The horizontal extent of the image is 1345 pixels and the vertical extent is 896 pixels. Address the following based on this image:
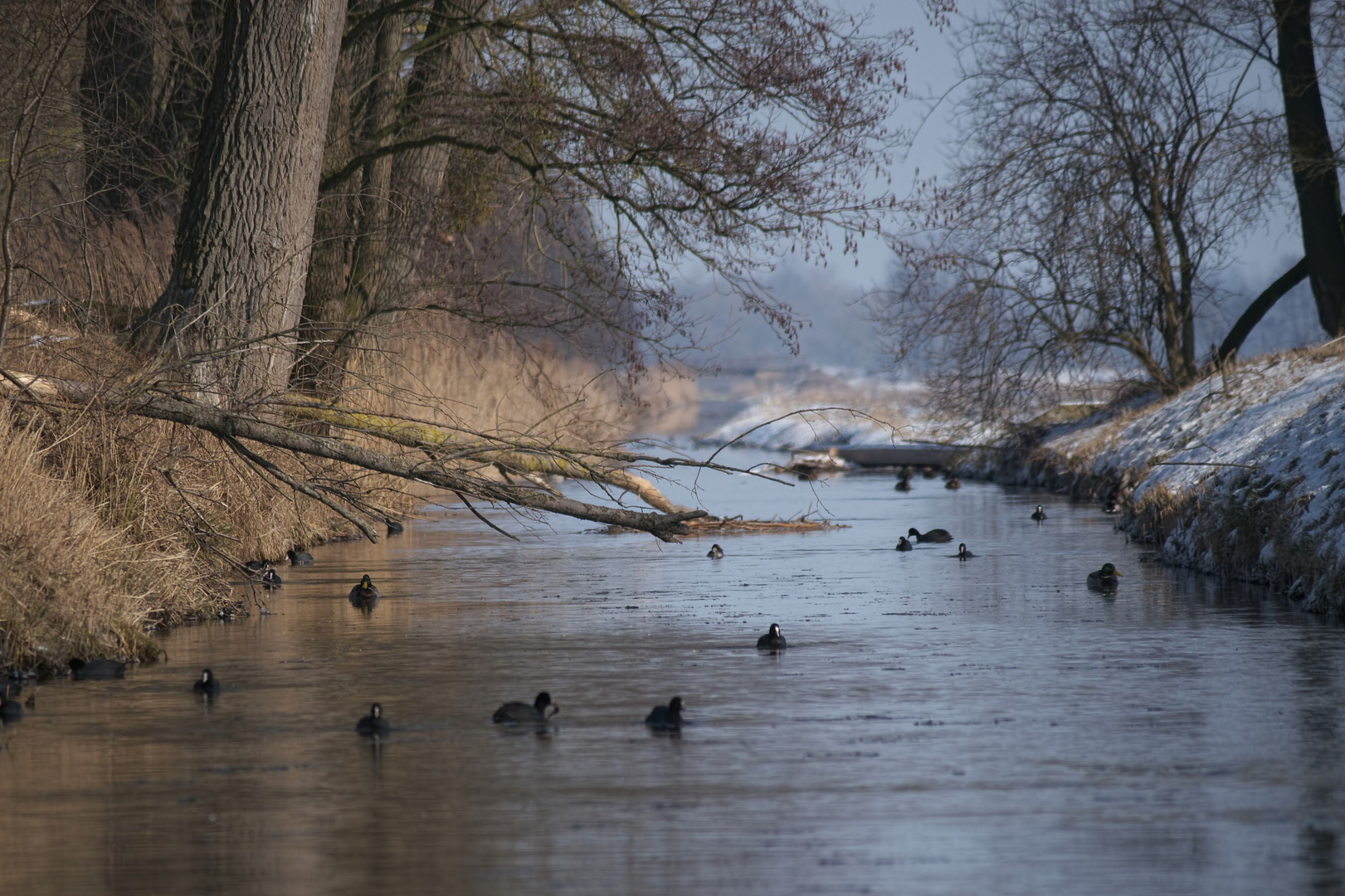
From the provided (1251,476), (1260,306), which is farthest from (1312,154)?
(1251,476)

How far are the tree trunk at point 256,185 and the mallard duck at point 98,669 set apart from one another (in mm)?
3928

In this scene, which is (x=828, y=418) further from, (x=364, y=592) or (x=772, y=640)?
(x=772, y=640)

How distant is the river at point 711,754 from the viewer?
16.7 feet

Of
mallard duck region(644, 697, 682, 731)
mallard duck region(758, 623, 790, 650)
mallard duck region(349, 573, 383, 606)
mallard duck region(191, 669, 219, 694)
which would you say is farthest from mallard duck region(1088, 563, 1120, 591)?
mallard duck region(191, 669, 219, 694)

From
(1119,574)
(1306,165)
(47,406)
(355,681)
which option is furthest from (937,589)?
(1306,165)

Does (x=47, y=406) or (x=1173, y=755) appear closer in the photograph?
(x=1173, y=755)

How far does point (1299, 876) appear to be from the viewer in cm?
487

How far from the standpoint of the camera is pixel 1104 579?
1259 cm

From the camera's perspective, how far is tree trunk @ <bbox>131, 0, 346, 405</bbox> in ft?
40.7

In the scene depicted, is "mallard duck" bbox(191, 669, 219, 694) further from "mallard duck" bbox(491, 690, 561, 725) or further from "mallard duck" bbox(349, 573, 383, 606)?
"mallard duck" bbox(349, 573, 383, 606)

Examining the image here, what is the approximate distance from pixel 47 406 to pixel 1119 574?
9.29m

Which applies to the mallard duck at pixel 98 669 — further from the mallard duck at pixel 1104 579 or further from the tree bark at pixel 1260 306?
the tree bark at pixel 1260 306

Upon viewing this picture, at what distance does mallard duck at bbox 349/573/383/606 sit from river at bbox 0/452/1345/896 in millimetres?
113

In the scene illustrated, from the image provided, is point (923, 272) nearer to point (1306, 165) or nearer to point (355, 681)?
point (1306, 165)
